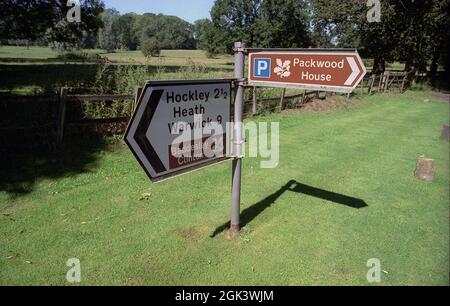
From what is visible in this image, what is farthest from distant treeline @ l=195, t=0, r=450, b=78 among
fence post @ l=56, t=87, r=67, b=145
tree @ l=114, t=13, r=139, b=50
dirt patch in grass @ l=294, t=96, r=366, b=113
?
tree @ l=114, t=13, r=139, b=50

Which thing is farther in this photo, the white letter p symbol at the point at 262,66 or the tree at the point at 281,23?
the tree at the point at 281,23

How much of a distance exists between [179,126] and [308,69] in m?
Result: 1.42

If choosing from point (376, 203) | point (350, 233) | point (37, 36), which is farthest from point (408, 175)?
point (37, 36)

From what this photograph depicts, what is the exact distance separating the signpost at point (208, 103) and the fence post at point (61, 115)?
14.8ft

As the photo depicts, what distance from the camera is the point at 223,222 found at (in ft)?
15.7

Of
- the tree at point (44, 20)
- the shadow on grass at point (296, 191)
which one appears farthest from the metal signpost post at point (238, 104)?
the tree at point (44, 20)

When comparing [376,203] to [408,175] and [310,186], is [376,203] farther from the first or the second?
[408,175]

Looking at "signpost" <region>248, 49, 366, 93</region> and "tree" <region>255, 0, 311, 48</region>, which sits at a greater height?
"tree" <region>255, 0, 311, 48</region>

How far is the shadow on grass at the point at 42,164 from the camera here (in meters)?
5.64

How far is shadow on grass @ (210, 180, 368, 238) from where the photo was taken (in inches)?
193

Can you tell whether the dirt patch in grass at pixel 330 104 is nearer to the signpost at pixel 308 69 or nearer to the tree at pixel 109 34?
the signpost at pixel 308 69

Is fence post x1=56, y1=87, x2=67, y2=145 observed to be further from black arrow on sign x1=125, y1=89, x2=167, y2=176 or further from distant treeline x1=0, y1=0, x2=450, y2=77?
distant treeline x1=0, y1=0, x2=450, y2=77

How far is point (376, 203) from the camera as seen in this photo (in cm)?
563
